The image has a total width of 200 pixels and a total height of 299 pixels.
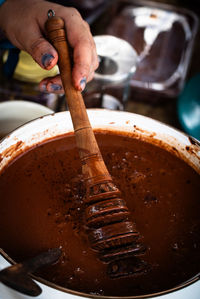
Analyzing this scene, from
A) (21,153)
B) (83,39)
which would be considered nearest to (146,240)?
(21,153)

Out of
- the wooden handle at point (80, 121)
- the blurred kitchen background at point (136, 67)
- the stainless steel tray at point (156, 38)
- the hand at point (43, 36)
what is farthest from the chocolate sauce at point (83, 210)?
the stainless steel tray at point (156, 38)

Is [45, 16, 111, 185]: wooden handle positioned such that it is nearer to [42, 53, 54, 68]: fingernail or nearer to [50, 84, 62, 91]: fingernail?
[42, 53, 54, 68]: fingernail

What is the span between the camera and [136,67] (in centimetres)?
171

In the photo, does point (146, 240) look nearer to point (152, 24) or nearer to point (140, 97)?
point (140, 97)

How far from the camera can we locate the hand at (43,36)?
0.92 meters

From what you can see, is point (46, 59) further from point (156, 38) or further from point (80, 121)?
point (156, 38)

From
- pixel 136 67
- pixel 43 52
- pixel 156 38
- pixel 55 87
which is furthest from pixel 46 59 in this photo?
pixel 156 38

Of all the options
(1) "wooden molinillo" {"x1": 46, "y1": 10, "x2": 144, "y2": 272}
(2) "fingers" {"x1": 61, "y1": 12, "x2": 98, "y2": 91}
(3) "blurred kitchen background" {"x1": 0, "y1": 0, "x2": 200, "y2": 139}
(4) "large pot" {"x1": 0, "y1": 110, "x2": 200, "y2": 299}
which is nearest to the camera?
(1) "wooden molinillo" {"x1": 46, "y1": 10, "x2": 144, "y2": 272}

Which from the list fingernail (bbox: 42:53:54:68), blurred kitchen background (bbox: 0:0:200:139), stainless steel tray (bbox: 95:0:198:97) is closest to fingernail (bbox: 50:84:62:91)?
fingernail (bbox: 42:53:54:68)

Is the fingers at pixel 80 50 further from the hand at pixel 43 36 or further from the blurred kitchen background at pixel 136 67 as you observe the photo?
the blurred kitchen background at pixel 136 67

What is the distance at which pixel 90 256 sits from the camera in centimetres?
82

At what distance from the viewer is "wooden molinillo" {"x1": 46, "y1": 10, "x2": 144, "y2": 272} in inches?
30.0

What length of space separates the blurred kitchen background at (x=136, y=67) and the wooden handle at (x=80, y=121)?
413 mm

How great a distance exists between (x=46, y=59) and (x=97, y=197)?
1.33ft
